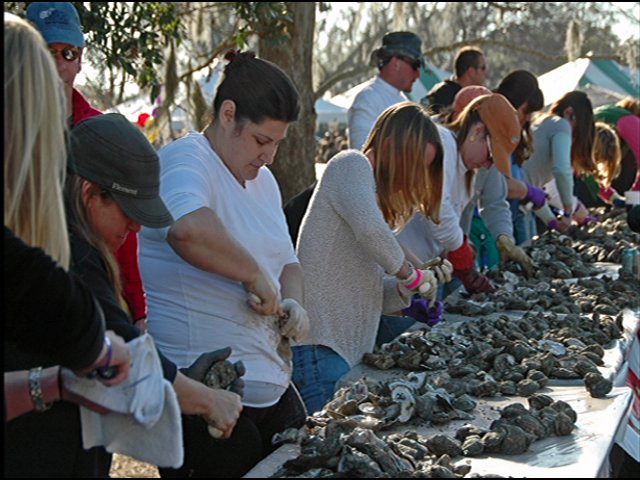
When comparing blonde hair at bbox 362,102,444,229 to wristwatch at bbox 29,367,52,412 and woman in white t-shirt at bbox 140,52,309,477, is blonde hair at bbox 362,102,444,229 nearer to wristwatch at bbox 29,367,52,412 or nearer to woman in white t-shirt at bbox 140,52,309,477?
woman in white t-shirt at bbox 140,52,309,477

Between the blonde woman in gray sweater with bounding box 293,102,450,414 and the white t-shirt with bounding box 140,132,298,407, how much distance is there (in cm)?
56

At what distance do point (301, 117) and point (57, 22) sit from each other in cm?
504

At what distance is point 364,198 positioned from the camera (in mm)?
3309

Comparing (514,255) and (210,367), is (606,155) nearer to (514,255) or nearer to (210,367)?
(514,255)

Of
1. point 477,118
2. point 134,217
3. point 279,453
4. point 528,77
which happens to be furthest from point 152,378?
point 528,77

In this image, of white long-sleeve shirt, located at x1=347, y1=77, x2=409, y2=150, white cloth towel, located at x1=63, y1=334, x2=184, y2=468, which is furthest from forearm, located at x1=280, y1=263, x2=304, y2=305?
white long-sleeve shirt, located at x1=347, y1=77, x2=409, y2=150

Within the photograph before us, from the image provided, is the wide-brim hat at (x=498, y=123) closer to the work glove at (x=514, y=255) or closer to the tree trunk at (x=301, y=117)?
the work glove at (x=514, y=255)

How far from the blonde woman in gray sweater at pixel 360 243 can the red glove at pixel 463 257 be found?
894 mm

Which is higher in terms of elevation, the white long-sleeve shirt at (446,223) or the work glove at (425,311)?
the white long-sleeve shirt at (446,223)

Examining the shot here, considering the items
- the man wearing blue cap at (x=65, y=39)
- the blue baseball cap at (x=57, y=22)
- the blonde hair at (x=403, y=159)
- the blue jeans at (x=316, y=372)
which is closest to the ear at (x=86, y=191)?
the man wearing blue cap at (x=65, y=39)

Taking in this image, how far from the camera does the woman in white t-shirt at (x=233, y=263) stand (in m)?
2.57

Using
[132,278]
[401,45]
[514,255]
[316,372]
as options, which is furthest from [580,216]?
[132,278]

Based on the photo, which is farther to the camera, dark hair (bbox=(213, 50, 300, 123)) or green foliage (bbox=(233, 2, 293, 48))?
green foliage (bbox=(233, 2, 293, 48))

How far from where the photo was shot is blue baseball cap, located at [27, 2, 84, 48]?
3189 mm
